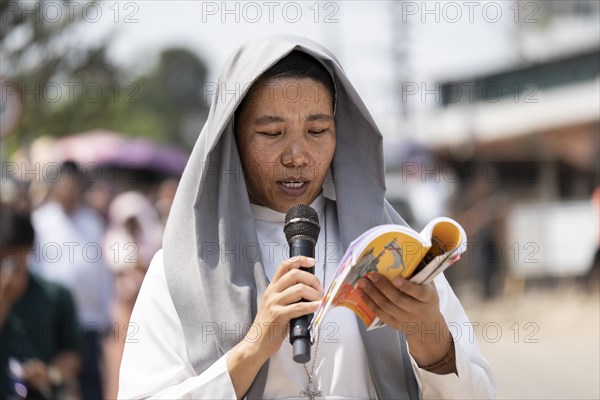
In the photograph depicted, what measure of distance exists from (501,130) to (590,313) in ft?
39.6

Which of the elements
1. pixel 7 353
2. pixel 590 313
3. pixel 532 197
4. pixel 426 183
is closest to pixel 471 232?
pixel 426 183

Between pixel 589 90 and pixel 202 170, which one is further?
pixel 589 90

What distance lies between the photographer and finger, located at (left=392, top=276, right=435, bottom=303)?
260 cm

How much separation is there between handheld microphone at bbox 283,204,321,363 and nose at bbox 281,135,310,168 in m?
0.14

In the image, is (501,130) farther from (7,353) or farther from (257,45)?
(257,45)

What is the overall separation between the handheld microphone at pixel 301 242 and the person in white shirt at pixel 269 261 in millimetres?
125

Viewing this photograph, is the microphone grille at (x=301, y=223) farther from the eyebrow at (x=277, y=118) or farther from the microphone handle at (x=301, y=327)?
the eyebrow at (x=277, y=118)

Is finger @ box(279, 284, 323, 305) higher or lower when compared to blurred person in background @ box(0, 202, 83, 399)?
higher

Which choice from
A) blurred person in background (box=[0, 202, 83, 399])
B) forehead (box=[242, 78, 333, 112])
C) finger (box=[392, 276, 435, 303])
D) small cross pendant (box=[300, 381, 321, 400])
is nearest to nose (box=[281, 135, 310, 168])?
forehead (box=[242, 78, 333, 112])

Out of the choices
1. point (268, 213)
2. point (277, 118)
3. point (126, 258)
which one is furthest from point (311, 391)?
point (126, 258)

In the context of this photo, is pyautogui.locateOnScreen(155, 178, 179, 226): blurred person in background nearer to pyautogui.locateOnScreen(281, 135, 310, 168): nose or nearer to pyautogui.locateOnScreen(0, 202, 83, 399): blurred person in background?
pyautogui.locateOnScreen(0, 202, 83, 399): blurred person in background

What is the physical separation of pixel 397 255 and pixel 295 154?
0.53 meters

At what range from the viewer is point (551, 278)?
19906 mm

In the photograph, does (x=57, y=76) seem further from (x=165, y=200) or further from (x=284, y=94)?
(x=284, y=94)
